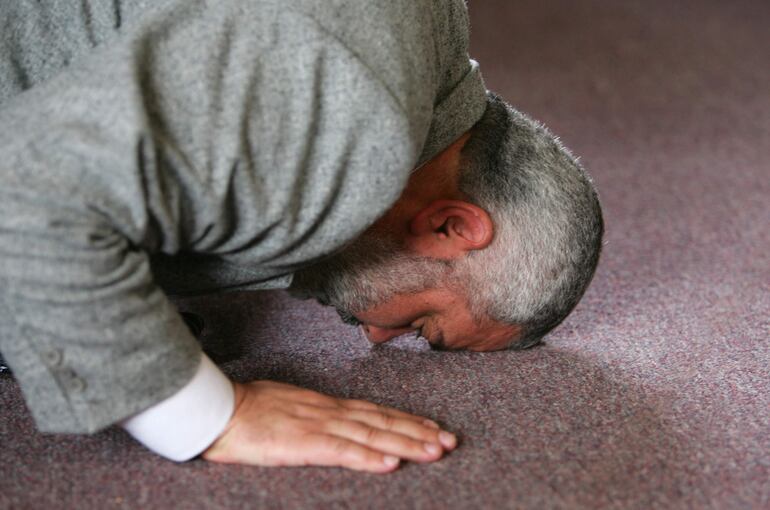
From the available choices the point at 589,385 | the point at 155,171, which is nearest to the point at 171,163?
the point at 155,171

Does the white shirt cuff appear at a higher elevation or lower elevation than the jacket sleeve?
lower

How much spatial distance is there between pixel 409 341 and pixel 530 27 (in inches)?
75.1

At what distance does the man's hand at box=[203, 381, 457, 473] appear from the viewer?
898 millimetres

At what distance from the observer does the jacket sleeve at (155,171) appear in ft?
2.55

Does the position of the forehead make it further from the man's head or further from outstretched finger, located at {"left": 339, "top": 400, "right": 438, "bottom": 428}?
outstretched finger, located at {"left": 339, "top": 400, "right": 438, "bottom": 428}

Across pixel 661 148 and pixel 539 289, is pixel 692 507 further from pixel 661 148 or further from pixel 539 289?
pixel 661 148

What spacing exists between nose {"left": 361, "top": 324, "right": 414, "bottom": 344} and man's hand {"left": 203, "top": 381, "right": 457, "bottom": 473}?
19 centimetres

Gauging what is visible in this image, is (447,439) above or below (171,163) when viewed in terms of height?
below

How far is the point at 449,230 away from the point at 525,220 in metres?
0.09

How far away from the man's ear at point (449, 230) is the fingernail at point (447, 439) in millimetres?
219

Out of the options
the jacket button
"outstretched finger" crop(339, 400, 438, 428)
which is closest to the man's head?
"outstretched finger" crop(339, 400, 438, 428)

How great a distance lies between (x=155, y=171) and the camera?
786mm

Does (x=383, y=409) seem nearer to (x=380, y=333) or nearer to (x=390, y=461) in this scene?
(x=390, y=461)

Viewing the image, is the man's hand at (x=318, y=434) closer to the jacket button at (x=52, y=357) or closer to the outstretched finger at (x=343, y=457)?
the outstretched finger at (x=343, y=457)
